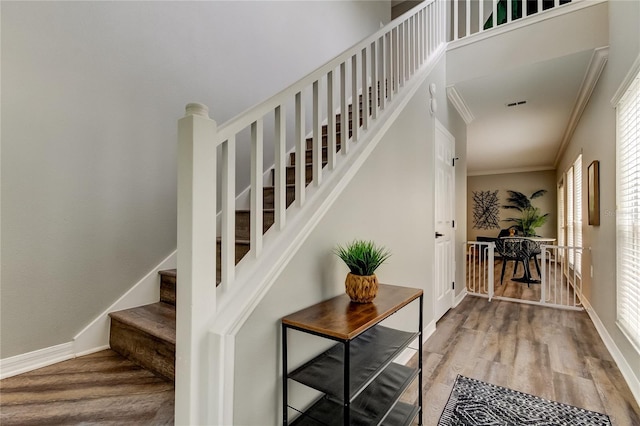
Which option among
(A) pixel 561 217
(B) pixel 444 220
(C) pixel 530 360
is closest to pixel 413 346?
(C) pixel 530 360

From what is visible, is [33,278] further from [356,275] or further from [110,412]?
[356,275]

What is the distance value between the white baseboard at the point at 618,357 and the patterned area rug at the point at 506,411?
435mm

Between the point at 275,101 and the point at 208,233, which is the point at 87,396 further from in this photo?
the point at 275,101

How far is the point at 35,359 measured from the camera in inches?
61.7

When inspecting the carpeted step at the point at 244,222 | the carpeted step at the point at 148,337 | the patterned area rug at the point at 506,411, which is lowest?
the patterned area rug at the point at 506,411

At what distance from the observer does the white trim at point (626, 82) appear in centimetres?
186

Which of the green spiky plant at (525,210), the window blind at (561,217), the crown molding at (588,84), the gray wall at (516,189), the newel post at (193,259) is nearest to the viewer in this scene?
the newel post at (193,259)

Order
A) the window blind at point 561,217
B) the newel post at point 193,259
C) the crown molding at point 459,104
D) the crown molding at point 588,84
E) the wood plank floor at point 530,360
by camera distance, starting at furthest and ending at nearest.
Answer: the window blind at point 561,217 < the crown molding at point 459,104 < the crown molding at point 588,84 < the wood plank floor at point 530,360 < the newel post at point 193,259

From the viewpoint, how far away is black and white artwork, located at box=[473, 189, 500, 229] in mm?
8633

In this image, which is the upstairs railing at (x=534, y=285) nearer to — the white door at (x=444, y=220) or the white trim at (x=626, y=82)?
the white door at (x=444, y=220)

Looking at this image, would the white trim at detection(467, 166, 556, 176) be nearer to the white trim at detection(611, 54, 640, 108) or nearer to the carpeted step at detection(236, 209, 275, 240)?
the white trim at detection(611, 54, 640, 108)

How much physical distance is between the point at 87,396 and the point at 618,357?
3.32 m

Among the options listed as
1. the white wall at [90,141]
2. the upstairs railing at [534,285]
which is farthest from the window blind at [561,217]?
the white wall at [90,141]

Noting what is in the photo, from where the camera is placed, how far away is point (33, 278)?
1568 mm
